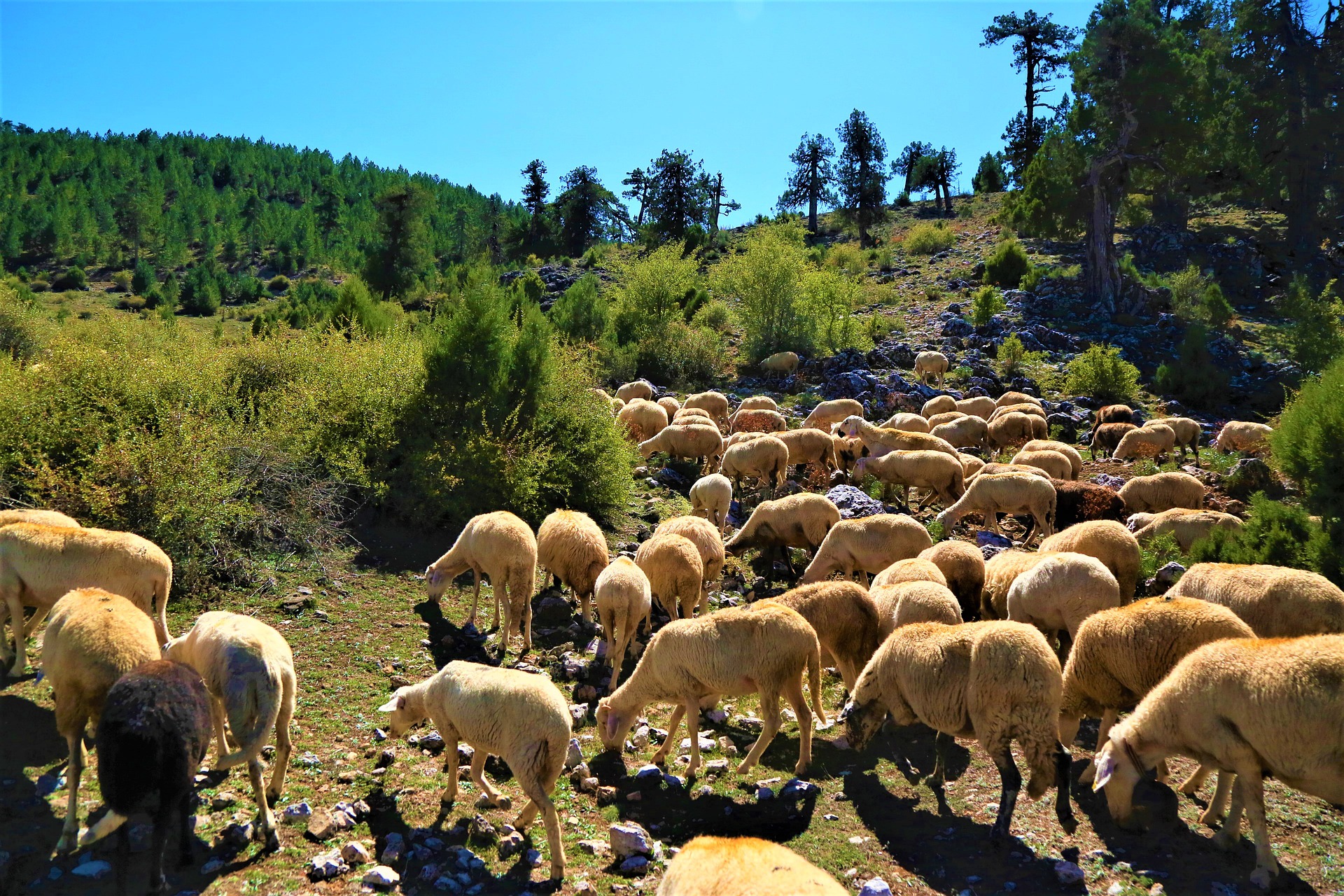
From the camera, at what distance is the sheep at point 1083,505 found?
15.2m

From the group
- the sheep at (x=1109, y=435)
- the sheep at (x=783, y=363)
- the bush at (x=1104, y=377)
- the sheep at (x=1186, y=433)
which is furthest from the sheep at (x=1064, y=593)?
the sheep at (x=783, y=363)

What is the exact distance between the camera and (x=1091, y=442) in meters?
23.5

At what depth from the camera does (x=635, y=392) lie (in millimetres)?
26250

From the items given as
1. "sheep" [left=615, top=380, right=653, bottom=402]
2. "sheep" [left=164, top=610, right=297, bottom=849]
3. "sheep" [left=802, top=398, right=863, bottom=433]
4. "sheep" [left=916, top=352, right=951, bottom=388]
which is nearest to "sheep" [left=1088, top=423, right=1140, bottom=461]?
"sheep" [left=802, top=398, right=863, bottom=433]

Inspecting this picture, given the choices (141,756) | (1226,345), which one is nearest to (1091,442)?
(1226,345)

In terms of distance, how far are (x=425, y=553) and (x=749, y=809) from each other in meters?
7.83

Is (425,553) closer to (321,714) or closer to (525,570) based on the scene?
(525,570)

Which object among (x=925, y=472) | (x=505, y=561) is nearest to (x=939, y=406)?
(x=925, y=472)

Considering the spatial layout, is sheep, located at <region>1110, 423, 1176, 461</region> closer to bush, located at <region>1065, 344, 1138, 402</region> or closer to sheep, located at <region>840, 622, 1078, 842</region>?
bush, located at <region>1065, 344, 1138, 402</region>

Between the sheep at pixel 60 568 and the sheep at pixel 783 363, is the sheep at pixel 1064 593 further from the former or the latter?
the sheep at pixel 783 363

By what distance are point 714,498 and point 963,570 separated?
5.33 metres

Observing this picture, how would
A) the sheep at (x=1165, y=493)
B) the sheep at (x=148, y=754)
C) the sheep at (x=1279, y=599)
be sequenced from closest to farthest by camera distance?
the sheep at (x=148, y=754) → the sheep at (x=1279, y=599) → the sheep at (x=1165, y=493)

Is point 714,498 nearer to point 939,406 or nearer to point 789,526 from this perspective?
point 789,526

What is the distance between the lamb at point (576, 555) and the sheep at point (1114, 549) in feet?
20.3
